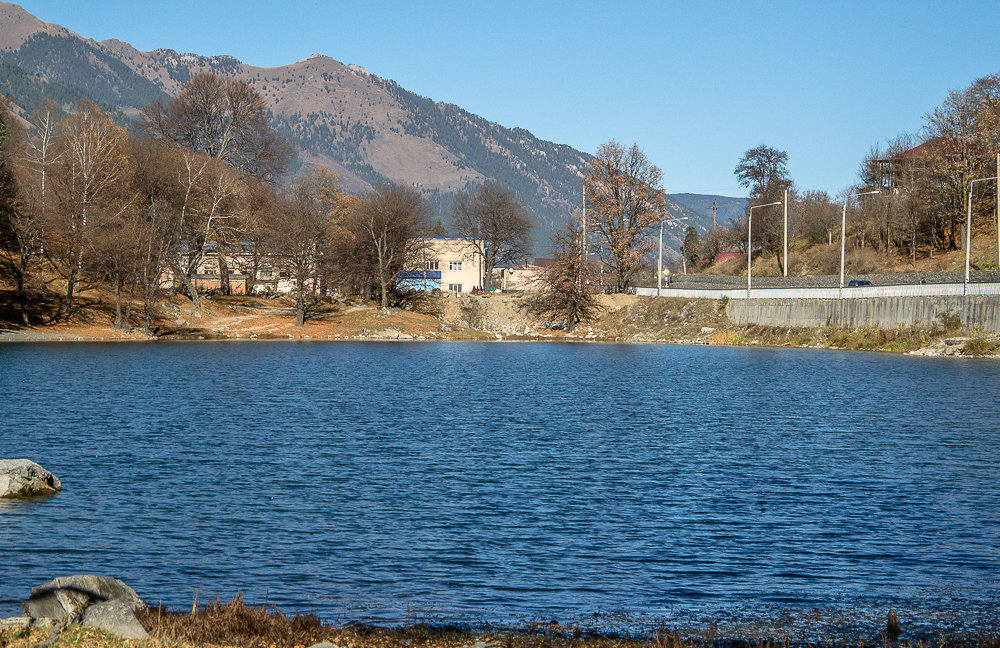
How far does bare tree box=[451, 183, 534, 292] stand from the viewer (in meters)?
130

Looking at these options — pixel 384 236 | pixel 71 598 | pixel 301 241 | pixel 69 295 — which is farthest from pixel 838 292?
pixel 71 598

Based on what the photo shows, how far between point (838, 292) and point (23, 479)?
74428 mm

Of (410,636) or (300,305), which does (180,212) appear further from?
(410,636)

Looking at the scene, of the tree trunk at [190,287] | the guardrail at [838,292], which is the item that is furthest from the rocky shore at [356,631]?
the tree trunk at [190,287]

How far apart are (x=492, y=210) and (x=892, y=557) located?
115m

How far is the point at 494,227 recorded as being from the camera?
13012 cm

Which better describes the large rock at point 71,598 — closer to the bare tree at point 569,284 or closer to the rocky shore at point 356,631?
the rocky shore at point 356,631

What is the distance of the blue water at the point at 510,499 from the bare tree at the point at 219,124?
2774 inches

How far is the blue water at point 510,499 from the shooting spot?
14789mm

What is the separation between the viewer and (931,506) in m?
20.9

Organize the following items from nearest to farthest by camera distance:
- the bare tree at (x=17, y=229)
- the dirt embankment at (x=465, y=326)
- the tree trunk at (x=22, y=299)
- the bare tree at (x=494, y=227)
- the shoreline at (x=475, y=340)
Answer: the shoreline at (x=475, y=340), the bare tree at (x=17, y=229), the tree trunk at (x=22, y=299), the dirt embankment at (x=465, y=326), the bare tree at (x=494, y=227)

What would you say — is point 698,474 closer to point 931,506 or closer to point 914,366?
point 931,506

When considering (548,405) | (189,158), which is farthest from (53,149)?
(548,405)

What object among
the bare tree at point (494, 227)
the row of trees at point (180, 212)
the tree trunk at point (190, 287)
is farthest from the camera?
the bare tree at point (494, 227)
